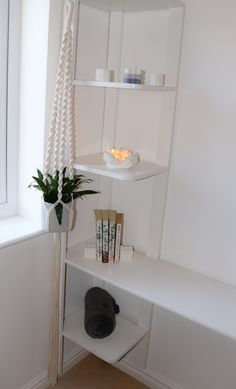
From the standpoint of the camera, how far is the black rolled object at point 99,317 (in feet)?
6.33

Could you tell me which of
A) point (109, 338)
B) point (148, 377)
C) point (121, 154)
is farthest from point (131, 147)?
point (148, 377)

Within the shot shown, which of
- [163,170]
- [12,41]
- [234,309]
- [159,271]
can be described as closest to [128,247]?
[159,271]

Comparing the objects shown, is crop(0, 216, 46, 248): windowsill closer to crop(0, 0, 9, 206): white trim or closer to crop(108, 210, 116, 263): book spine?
crop(0, 0, 9, 206): white trim

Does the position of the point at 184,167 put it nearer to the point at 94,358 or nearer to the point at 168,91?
the point at 168,91

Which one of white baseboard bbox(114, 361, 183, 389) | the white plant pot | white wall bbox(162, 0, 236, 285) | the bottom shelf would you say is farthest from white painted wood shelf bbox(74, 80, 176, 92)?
white baseboard bbox(114, 361, 183, 389)

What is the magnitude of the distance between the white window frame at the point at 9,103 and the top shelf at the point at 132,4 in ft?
1.11

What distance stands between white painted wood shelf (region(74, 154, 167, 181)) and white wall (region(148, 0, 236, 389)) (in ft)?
0.44

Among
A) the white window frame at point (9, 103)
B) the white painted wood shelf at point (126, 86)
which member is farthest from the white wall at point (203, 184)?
the white window frame at point (9, 103)

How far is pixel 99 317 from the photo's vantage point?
1.93 meters

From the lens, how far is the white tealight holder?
1.67 meters

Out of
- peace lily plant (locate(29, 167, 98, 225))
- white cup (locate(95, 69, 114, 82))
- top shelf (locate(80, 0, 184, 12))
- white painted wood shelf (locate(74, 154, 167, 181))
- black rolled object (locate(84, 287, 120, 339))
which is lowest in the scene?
black rolled object (locate(84, 287, 120, 339))

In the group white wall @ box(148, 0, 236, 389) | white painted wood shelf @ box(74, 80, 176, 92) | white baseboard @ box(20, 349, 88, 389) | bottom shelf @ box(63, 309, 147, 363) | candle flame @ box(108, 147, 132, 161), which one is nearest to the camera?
white painted wood shelf @ box(74, 80, 176, 92)

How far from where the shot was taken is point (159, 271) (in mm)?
1870

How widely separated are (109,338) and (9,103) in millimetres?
1301
